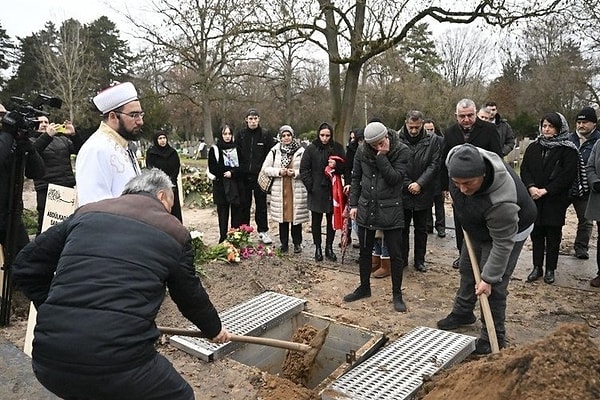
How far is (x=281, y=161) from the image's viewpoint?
6590 millimetres

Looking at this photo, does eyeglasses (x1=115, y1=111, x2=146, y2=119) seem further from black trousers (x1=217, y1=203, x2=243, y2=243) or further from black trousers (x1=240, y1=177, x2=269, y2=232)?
black trousers (x1=217, y1=203, x2=243, y2=243)

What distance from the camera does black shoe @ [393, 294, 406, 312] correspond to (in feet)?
15.3

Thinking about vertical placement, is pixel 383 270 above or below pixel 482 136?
below

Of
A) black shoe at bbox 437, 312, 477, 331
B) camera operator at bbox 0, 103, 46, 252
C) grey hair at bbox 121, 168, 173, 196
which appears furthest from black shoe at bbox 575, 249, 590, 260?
camera operator at bbox 0, 103, 46, 252

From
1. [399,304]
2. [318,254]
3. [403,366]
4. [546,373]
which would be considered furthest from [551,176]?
[546,373]

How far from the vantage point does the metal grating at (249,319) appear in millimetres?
3730

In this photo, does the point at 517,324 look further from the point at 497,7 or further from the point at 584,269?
the point at 497,7

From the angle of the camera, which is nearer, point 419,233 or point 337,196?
point 419,233

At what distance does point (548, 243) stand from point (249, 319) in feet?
11.5

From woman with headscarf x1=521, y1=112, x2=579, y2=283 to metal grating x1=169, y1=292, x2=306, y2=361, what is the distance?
2.88 metres

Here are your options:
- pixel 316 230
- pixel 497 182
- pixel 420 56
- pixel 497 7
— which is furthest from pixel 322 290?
pixel 420 56

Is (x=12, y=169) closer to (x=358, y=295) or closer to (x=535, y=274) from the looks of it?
(x=358, y=295)

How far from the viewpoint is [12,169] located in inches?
163

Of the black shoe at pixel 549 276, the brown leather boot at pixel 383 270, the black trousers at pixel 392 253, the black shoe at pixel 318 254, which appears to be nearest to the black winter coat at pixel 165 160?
the black shoe at pixel 318 254
